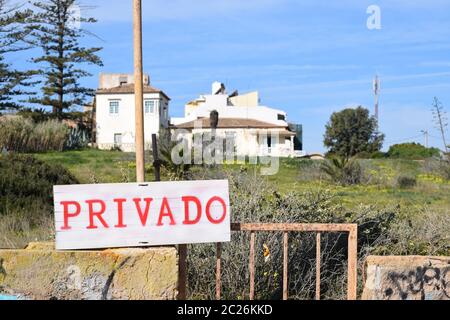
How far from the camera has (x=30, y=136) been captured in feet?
109

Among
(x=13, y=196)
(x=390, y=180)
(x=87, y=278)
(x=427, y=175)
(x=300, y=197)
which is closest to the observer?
(x=87, y=278)

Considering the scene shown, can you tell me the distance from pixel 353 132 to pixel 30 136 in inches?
1537

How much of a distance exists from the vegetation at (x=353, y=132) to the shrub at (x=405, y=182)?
3916 cm

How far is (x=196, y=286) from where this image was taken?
8578 millimetres

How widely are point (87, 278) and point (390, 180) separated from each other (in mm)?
21249

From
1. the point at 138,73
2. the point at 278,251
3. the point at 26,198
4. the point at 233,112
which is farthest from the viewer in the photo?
the point at 233,112

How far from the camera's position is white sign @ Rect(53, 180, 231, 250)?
564 centimetres

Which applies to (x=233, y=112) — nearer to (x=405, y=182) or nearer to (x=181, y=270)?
(x=405, y=182)

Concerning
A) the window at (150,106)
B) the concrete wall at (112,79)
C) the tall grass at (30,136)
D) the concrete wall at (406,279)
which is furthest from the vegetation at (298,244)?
the concrete wall at (112,79)

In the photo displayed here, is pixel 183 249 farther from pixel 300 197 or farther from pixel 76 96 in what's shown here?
pixel 76 96

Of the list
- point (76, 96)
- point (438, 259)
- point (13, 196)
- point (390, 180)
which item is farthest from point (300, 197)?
point (76, 96)

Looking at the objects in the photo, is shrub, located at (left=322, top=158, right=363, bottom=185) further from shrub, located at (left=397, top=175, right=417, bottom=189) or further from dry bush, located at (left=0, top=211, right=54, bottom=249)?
dry bush, located at (left=0, top=211, right=54, bottom=249)

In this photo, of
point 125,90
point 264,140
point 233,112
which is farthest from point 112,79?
point 264,140

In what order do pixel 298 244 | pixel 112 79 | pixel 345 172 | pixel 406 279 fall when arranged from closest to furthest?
pixel 406 279 < pixel 298 244 < pixel 345 172 < pixel 112 79
